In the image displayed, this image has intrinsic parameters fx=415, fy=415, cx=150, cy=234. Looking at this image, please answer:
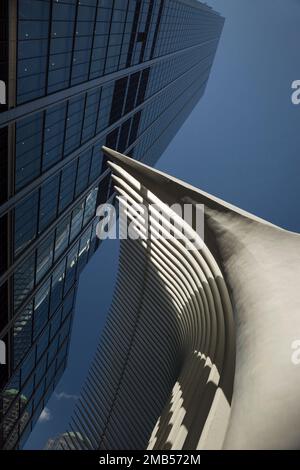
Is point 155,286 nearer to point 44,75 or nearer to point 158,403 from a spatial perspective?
point 158,403

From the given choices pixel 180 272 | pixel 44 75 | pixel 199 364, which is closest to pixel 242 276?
pixel 199 364

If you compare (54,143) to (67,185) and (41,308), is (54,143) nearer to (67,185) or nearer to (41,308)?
(67,185)

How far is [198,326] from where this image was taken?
18.7 metres

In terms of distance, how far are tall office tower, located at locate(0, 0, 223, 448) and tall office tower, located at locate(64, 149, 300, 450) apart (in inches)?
206

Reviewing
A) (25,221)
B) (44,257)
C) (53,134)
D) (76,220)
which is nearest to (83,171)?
(76,220)

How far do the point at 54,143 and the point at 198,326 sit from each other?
1380cm

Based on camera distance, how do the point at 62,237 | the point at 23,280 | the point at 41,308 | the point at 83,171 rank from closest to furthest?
the point at 23,280, the point at 62,237, the point at 83,171, the point at 41,308

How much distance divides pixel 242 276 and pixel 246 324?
1689 millimetres

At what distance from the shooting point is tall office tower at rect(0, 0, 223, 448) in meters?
19.0

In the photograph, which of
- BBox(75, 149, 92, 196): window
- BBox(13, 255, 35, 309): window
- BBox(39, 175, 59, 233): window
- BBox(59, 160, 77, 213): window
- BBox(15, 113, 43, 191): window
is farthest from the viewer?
BBox(75, 149, 92, 196): window

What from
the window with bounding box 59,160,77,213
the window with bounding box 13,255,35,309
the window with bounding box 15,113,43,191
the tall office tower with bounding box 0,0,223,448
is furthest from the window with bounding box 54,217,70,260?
the window with bounding box 15,113,43,191

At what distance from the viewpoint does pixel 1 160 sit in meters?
19.2

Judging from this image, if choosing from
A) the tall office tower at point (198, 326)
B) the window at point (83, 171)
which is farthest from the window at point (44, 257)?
the tall office tower at point (198, 326)

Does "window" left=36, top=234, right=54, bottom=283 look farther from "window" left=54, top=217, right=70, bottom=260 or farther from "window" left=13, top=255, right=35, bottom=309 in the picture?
"window" left=54, top=217, right=70, bottom=260
